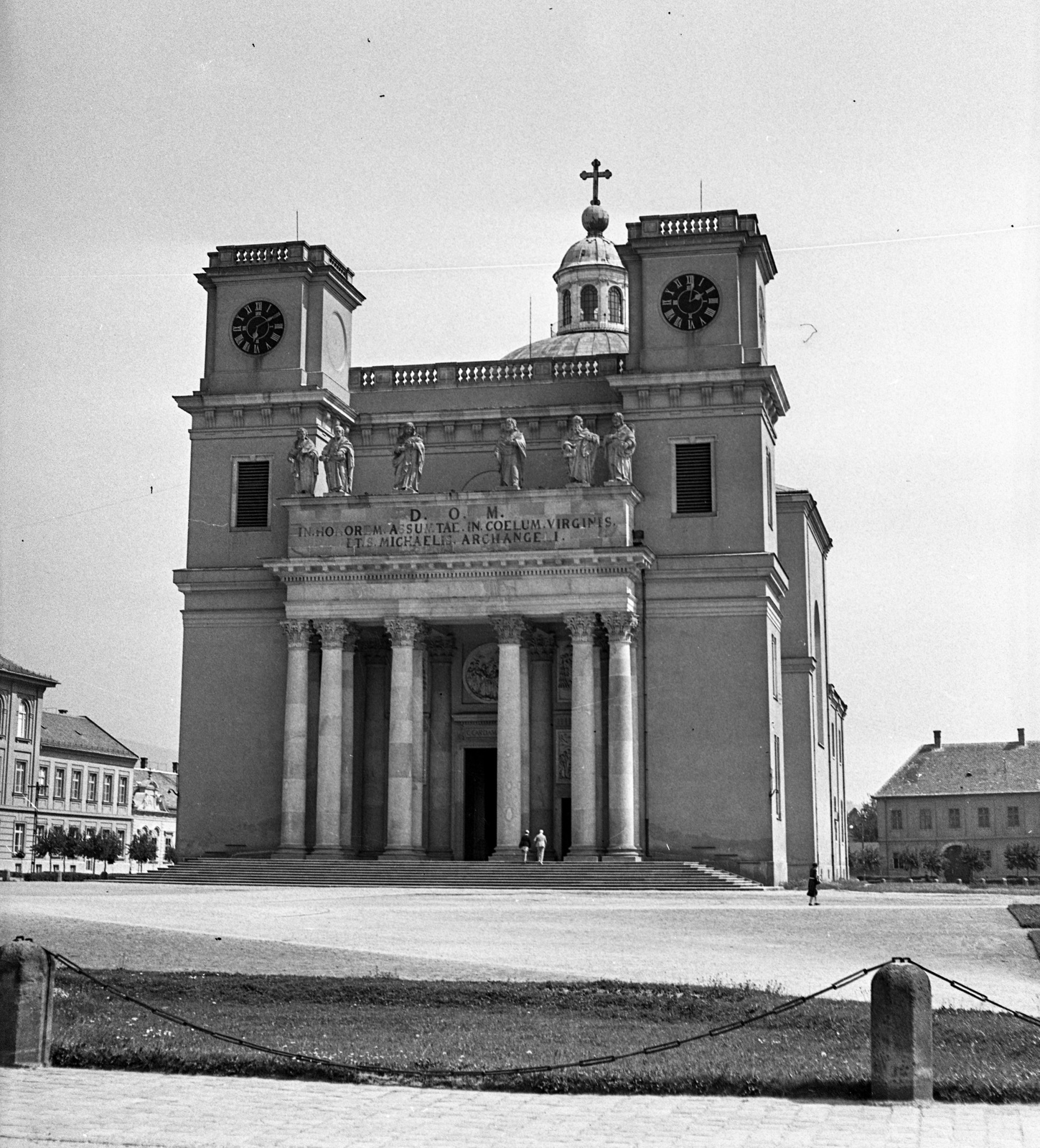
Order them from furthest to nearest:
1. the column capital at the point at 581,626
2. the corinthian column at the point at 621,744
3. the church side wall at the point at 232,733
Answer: the church side wall at the point at 232,733, the column capital at the point at 581,626, the corinthian column at the point at 621,744

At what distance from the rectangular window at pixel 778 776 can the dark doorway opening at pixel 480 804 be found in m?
9.78

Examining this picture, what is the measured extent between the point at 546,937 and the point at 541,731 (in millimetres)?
27791

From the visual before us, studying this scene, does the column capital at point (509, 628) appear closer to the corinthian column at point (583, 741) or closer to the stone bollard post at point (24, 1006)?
the corinthian column at point (583, 741)

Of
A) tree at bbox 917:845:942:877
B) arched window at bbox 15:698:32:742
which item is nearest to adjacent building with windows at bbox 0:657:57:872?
arched window at bbox 15:698:32:742

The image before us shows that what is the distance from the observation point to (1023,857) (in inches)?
5182

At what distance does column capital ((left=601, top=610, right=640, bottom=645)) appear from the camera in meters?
54.8

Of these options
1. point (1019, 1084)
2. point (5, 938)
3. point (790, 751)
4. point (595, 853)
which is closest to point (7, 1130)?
point (1019, 1084)

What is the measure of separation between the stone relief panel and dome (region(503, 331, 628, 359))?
1863 cm

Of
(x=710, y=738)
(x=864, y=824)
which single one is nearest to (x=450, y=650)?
(x=710, y=738)

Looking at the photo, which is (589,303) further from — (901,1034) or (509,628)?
(901,1034)

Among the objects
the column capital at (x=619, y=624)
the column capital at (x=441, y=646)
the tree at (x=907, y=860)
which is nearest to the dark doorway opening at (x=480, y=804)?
the column capital at (x=441, y=646)

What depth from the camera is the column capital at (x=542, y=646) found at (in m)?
58.3

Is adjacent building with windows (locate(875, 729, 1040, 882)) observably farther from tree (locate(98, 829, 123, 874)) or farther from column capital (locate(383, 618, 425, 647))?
column capital (locate(383, 618, 425, 647))

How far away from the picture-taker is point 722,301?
2304 inches
